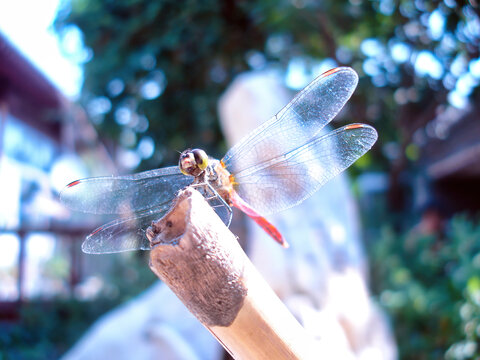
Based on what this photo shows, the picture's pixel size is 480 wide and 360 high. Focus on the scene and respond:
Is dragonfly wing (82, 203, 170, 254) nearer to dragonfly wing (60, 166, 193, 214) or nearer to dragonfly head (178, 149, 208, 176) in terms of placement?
dragonfly wing (60, 166, 193, 214)

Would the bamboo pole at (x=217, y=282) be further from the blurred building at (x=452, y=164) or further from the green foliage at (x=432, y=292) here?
the blurred building at (x=452, y=164)

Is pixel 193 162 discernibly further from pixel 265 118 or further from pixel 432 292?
pixel 432 292

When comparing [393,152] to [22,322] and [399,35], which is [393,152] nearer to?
[399,35]

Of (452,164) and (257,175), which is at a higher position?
(257,175)

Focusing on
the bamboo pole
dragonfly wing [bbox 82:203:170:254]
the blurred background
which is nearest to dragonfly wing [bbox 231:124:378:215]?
dragonfly wing [bbox 82:203:170:254]

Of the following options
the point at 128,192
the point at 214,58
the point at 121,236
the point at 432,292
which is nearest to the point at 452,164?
the point at 432,292

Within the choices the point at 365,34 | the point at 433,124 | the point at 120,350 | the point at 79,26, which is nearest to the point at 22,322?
the point at 120,350

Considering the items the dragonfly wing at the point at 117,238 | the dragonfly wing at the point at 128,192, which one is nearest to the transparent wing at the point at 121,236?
the dragonfly wing at the point at 117,238
